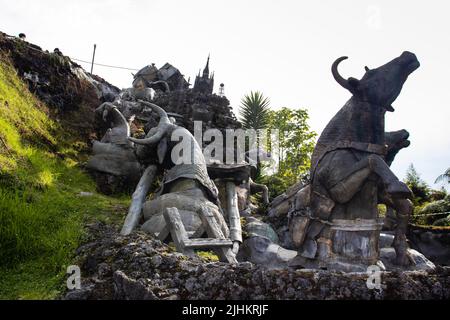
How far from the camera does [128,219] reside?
23.8ft

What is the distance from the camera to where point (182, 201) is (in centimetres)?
697

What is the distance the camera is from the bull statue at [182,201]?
558cm

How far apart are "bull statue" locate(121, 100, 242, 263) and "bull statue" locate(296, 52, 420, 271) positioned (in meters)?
1.45

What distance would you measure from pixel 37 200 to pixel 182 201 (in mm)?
2423

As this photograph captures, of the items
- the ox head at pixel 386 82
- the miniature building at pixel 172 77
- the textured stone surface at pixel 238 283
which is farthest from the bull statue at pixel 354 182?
the miniature building at pixel 172 77

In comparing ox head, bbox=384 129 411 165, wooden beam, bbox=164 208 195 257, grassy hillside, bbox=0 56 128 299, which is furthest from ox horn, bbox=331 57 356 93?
grassy hillside, bbox=0 56 128 299

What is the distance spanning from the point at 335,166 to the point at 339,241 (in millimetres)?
1149

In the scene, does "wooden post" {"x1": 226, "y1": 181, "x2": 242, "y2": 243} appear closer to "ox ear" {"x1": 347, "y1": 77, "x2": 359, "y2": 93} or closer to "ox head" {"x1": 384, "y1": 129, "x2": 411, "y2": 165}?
"ox head" {"x1": 384, "y1": 129, "x2": 411, "y2": 165}

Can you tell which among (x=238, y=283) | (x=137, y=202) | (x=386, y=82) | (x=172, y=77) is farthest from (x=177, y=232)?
(x=172, y=77)

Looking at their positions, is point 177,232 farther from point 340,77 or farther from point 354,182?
point 340,77

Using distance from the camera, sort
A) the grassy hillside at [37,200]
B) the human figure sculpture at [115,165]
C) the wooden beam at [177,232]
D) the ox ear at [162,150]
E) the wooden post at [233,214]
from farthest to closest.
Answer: the human figure sculpture at [115,165]
the ox ear at [162,150]
the wooden post at [233,214]
the wooden beam at [177,232]
the grassy hillside at [37,200]

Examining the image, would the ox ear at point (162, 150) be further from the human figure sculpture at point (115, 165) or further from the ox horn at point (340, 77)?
the ox horn at point (340, 77)
